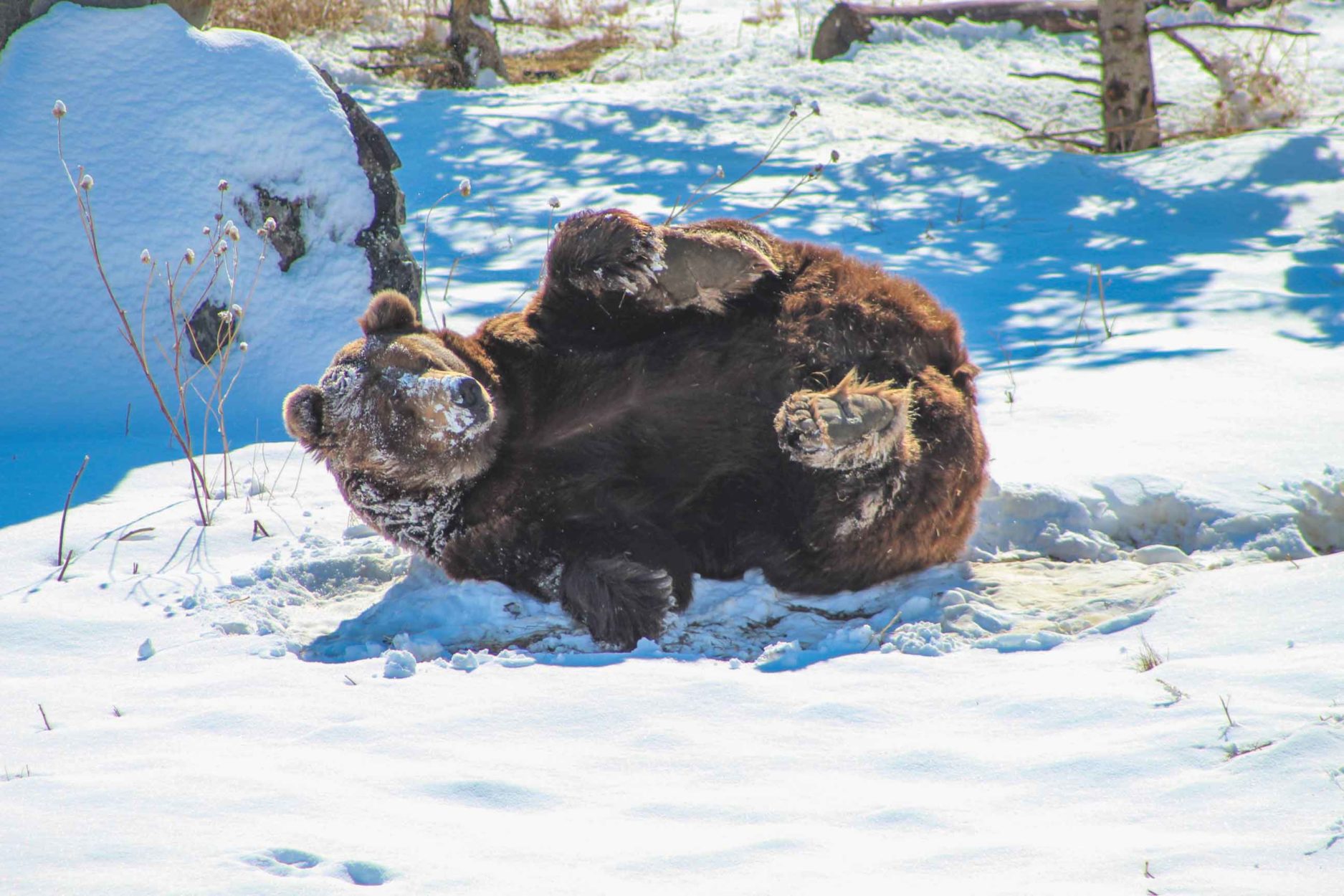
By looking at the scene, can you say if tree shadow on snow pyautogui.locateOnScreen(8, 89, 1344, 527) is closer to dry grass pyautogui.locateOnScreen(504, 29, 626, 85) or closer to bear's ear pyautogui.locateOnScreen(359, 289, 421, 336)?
bear's ear pyautogui.locateOnScreen(359, 289, 421, 336)

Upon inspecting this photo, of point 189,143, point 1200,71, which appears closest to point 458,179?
point 189,143

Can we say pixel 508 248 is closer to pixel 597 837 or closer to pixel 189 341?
pixel 189 341

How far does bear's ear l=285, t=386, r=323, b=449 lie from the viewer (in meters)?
3.26

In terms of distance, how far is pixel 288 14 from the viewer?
44.8 ft

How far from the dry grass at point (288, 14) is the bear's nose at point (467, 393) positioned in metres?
11.3

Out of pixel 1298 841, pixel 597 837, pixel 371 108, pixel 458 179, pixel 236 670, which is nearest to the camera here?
→ pixel 1298 841

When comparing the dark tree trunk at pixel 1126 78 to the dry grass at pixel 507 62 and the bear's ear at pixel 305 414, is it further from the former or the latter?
the bear's ear at pixel 305 414

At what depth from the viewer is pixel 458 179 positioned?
29.3 ft

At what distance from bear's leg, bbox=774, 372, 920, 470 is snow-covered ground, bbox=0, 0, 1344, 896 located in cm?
45

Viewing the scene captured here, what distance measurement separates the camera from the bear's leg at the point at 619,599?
2982 mm

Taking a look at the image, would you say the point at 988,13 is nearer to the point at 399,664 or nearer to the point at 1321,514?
the point at 1321,514

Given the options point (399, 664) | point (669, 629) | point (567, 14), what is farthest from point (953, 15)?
point (399, 664)

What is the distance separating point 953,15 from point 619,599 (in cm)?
1288

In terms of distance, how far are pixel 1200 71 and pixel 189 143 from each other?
1178cm
